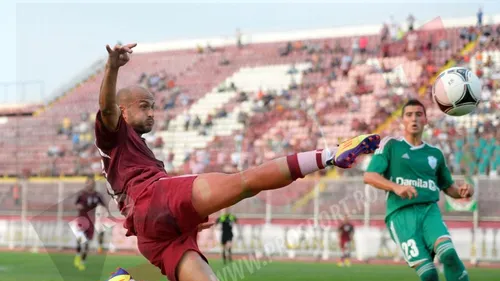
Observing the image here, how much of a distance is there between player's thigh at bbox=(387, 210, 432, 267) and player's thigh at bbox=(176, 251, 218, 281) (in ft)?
9.08

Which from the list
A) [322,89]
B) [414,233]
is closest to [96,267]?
[414,233]

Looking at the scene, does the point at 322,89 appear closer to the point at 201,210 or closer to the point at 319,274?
the point at 319,274

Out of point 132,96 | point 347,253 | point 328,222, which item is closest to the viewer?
point 132,96

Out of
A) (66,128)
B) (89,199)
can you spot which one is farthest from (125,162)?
(66,128)

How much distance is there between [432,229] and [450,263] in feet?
1.58

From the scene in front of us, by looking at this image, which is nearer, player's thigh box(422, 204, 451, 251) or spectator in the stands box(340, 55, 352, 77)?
player's thigh box(422, 204, 451, 251)

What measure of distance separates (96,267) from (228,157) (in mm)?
A: 14818

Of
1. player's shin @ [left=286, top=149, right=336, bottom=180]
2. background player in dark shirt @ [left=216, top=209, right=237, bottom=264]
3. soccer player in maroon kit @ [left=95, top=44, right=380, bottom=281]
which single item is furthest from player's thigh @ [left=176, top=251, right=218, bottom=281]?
background player in dark shirt @ [left=216, top=209, right=237, bottom=264]

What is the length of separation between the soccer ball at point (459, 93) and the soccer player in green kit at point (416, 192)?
0.98 ft

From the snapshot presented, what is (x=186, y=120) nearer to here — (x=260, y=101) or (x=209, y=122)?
(x=209, y=122)

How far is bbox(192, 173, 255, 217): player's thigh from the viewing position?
19.3 feet

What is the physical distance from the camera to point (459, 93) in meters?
8.36

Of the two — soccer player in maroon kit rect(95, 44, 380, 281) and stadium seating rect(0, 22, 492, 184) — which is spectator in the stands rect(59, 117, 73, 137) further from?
soccer player in maroon kit rect(95, 44, 380, 281)

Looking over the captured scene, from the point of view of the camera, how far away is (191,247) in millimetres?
6320
